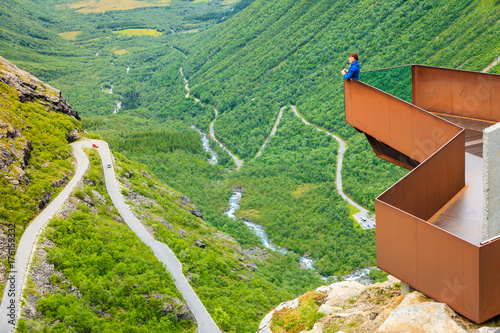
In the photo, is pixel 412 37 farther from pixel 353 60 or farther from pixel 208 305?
pixel 353 60

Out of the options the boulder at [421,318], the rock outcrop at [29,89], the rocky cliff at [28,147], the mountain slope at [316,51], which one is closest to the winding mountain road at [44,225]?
the rocky cliff at [28,147]

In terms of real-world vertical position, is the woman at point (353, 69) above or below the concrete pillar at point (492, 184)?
above

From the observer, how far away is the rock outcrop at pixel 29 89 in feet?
160

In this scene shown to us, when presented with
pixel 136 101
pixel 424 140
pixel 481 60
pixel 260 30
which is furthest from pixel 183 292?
pixel 260 30

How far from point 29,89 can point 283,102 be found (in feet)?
282

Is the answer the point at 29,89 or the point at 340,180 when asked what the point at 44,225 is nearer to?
the point at 29,89

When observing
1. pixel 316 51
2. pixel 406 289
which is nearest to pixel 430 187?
pixel 406 289

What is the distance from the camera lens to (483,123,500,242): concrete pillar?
9.71m

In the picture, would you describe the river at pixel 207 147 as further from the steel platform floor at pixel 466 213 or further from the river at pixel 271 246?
the steel platform floor at pixel 466 213

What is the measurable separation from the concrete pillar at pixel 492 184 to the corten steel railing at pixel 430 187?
43 cm

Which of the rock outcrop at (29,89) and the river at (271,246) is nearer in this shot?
the rock outcrop at (29,89)

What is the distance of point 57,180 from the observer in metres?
41.4

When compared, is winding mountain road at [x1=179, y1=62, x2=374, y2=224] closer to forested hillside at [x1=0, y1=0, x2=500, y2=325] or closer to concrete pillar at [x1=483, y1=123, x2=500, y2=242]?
forested hillside at [x1=0, y1=0, x2=500, y2=325]

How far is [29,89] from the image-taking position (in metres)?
51.2
